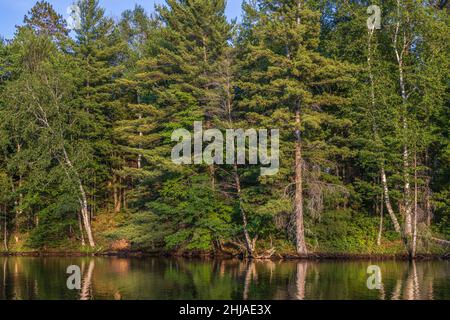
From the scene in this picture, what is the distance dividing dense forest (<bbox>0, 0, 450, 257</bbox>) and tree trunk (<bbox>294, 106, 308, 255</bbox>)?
0.08 meters

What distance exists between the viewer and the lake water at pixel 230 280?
1902cm

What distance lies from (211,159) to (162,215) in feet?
16.1

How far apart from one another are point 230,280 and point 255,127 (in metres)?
12.9

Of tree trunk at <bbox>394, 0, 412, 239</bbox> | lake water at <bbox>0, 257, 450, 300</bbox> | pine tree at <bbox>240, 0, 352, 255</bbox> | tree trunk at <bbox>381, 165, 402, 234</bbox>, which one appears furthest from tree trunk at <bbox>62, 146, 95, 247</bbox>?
tree trunk at <bbox>394, 0, 412, 239</bbox>

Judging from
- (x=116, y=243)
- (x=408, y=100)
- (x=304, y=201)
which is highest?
(x=408, y=100)

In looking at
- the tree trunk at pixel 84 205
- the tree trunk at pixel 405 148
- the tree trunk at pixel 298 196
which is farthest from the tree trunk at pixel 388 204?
the tree trunk at pixel 84 205

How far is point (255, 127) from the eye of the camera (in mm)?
33906

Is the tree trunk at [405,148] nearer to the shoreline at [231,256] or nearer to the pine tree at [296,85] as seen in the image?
the shoreline at [231,256]

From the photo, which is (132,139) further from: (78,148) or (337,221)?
(337,221)

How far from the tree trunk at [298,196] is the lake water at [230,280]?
2043 millimetres

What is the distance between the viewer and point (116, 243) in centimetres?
4034

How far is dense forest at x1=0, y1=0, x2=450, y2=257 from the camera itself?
3325cm
